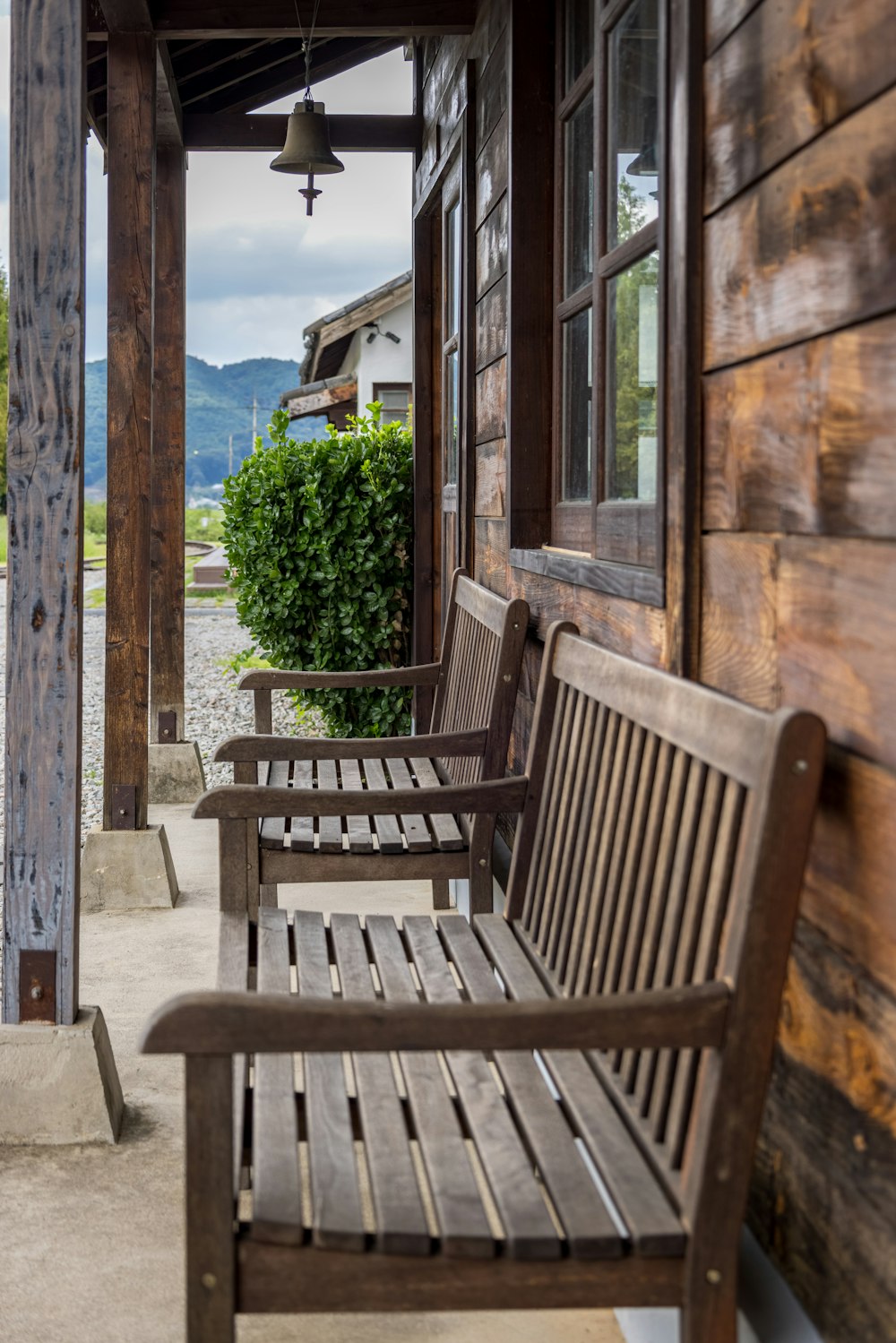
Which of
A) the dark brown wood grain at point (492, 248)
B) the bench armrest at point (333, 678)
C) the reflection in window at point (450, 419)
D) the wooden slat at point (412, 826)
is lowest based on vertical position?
the wooden slat at point (412, 826)

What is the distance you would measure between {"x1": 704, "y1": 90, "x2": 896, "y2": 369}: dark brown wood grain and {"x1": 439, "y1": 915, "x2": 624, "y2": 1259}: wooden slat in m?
0.92

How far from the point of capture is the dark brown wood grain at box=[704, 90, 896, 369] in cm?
123

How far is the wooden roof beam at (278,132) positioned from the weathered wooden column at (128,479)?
158cm

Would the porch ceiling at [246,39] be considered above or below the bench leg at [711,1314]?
above

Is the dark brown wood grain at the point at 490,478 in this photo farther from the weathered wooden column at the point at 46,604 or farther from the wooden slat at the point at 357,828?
the weathered wooden column at the point at 46,604

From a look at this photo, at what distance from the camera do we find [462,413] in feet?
14.2

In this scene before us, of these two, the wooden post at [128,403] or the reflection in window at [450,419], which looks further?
the reflection in window at [450,419]

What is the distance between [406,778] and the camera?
3551 mm

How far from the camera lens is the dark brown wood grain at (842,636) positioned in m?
1.24

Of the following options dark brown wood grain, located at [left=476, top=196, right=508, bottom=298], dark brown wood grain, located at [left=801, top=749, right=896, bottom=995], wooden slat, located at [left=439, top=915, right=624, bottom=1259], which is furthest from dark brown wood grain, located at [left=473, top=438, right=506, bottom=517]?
dark brown wood grain, located at [left=801, top=749, right=896, bottom=995]

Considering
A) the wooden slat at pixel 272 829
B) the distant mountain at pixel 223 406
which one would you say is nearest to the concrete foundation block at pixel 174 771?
the wooden slat at pixel 272 829

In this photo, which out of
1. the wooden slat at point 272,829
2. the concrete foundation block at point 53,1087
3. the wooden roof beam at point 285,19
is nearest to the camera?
the concrete foundation block at point 53,1087

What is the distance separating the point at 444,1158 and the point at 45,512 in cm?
153

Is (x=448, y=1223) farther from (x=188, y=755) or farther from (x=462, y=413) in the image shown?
(x=188, y=755)
